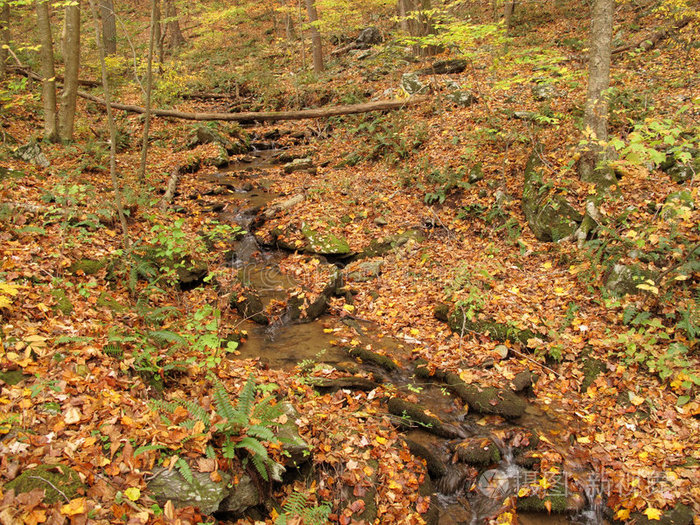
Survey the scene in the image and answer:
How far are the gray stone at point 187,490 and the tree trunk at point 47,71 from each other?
436 inches

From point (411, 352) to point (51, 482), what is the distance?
211 inches

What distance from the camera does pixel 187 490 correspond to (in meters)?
3.23

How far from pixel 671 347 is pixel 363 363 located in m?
4.49

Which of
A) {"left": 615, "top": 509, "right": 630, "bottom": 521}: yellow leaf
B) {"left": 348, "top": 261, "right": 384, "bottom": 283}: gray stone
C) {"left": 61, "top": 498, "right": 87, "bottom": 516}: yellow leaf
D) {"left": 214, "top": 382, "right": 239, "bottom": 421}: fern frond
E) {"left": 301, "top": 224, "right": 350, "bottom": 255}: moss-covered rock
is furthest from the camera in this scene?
{"left": 301, "top": 224, "right": 350, "bottom": 255}: moss-covered rock

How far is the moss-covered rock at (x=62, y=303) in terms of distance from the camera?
498cm

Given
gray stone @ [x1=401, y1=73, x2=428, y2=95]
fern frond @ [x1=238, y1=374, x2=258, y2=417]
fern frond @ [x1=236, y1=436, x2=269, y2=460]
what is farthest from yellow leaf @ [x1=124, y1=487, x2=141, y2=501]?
gray stone @ [x1=401, y1=73, x2=428, y2=95]

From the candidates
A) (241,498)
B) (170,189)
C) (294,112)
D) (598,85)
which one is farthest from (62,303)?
(294,112)

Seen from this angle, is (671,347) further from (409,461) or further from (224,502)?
(224,502)

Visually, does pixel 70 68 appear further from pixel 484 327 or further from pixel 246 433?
pixel 484 327

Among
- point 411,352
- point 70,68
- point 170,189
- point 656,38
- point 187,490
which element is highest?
point 656,38

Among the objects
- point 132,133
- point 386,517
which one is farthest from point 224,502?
point 132,133

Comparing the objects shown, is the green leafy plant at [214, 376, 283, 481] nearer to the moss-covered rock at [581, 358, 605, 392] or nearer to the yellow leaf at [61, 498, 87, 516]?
the yellow leaf at [61, 498, 87, 516]

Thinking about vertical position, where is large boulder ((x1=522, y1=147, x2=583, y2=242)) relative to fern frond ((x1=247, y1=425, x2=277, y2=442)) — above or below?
above

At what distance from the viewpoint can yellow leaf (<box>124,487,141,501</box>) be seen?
2934 millimetres
